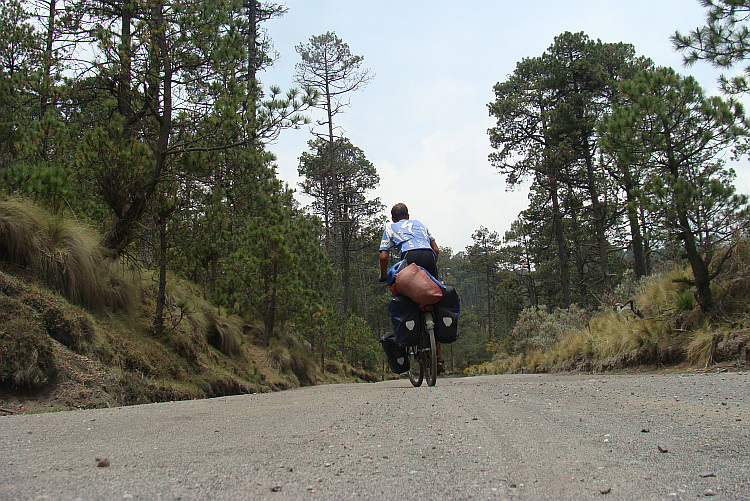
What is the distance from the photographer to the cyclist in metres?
6.02

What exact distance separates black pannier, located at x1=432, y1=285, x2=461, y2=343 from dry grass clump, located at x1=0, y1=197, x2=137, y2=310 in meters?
5.34

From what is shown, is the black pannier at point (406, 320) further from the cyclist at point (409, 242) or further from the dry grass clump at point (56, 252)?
the dry grass clump at point (56, 252)

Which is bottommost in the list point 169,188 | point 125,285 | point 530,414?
point 530,414

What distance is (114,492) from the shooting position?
2.09m

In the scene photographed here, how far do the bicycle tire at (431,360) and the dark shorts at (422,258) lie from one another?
69cm

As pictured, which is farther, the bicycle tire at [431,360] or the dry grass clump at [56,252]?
the dry grass clump at [56,252]

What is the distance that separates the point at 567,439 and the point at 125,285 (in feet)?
27.7

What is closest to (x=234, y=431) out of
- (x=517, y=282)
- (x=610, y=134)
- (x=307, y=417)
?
(x=307, y=417)

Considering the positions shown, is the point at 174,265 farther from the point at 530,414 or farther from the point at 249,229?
the point at 530,414

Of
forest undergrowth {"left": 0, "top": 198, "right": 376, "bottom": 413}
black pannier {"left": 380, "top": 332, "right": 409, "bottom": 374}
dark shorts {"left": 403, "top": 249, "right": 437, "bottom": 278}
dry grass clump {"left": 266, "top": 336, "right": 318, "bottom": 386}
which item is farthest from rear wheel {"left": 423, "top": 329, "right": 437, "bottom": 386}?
dry grass clump {"left": 266, "top": 336, "right": 318, "bottom": 386}

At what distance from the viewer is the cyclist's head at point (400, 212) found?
254 inches

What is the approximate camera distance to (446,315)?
232 inches

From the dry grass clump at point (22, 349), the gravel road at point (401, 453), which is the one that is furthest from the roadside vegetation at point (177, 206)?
the gravel road at point (401, 453)

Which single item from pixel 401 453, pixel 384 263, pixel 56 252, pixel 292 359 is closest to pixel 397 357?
pixel 384 263
